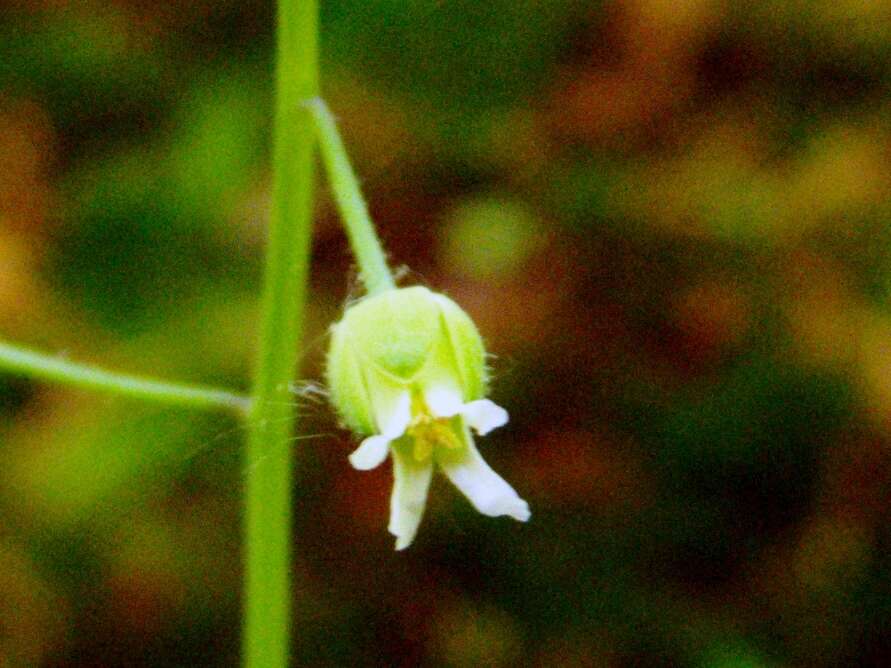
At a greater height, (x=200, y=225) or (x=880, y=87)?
(x=880, y=87)

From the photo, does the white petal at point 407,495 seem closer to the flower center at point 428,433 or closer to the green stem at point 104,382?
the flower center at point 428,433

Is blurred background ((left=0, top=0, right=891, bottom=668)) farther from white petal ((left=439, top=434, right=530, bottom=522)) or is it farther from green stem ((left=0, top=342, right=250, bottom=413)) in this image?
white petal ((left=439, top=434, right=530, bottom=522))

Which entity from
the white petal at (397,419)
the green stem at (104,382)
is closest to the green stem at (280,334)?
the green stem at (104,382)

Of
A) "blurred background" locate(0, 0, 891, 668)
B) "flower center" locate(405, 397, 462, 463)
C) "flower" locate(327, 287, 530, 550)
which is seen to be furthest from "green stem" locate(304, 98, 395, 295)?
"blurred background" locate(0, 0, 891, 668)

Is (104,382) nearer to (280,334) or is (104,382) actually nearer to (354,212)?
(280,334)

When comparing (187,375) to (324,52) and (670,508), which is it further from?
(670,508)

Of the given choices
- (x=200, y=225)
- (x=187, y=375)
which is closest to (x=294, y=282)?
(x=187, y=375)

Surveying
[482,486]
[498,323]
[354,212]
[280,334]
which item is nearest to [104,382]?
[280,334]
